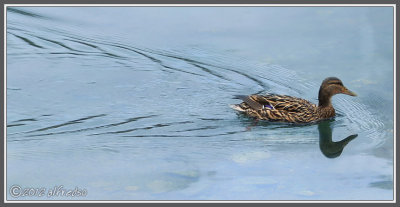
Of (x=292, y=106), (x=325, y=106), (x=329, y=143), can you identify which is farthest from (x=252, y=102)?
(x=329, y=143)

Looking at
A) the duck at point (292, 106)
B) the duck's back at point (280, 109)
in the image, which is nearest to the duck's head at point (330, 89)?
the duck at point (292, 106)

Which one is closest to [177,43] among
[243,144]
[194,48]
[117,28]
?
[194,48]

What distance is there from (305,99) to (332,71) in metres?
0.97

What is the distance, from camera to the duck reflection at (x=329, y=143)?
1034cm

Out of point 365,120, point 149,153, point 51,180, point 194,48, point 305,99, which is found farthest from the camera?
point 194,48

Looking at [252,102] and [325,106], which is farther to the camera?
[325,106]

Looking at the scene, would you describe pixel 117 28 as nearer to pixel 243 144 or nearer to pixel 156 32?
pixel 156 32

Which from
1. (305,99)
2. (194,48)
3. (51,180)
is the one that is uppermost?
(194,48)

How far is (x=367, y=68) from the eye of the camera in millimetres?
12953

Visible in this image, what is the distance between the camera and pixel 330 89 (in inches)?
461

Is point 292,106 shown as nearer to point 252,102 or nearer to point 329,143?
point 252,102

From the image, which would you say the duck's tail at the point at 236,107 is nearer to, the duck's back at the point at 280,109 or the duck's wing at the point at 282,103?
the duck's back at the point at 280,109

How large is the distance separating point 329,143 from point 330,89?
1.33 m

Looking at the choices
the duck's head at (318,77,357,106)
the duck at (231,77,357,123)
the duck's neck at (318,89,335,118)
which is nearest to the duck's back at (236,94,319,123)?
the duck at (231,77,357,123)
